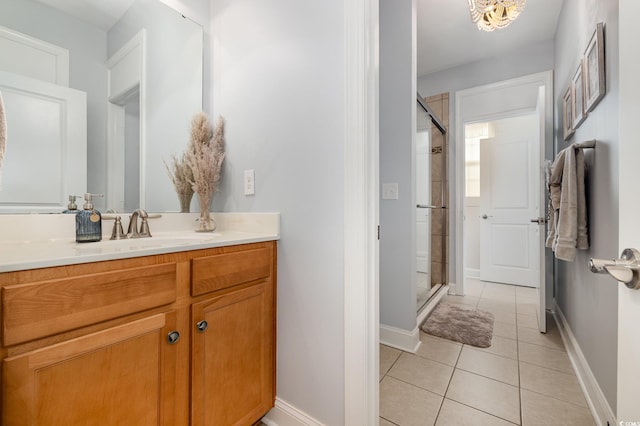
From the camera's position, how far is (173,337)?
33.4 inches

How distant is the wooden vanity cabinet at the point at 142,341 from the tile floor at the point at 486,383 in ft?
2.47

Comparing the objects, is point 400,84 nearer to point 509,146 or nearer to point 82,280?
point 82,280

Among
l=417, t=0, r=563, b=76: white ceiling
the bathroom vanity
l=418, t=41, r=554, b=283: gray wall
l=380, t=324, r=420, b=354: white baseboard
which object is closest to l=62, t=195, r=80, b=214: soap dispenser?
the bathroom vanity

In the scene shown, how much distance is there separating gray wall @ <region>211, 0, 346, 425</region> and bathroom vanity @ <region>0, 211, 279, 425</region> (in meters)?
0.13

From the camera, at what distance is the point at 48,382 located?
632 mm

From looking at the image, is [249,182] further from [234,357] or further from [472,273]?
[472,273]

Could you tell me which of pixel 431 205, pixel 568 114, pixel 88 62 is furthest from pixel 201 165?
pixel 568 114

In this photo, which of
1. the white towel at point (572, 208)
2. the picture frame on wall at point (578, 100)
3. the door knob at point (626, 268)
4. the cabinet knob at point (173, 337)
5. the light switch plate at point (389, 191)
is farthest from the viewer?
the light switch plate at point (389, 191)

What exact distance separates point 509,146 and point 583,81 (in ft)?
7.16

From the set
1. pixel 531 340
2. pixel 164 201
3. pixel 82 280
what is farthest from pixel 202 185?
pixel 531 340

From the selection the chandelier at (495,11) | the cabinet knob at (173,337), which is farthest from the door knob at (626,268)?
the chandelier at (495,11)

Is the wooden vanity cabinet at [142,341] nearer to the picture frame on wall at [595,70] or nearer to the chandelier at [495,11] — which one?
the picture frame on wall at [595,70]

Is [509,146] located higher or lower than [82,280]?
higher

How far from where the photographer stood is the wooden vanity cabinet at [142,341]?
607 mm
